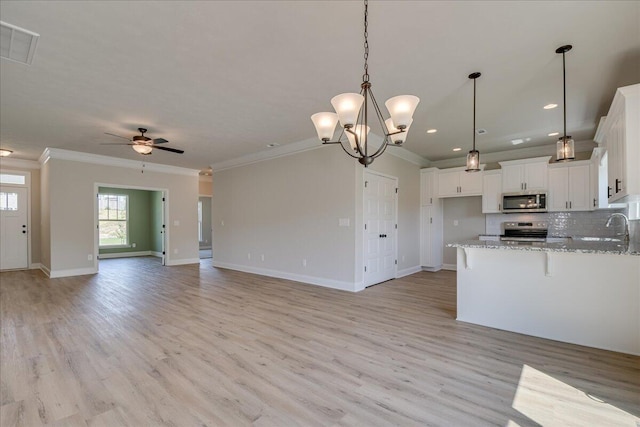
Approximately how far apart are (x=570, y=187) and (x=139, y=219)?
1217 cm

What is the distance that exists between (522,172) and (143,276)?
27.2ft

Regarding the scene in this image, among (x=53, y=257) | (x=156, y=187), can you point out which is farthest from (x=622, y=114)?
(x=53, y=257)

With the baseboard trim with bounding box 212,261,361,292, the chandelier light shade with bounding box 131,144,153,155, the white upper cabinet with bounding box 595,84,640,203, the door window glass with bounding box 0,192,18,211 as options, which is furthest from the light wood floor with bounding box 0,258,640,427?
the door window glass with bounding box 0,192,18,211

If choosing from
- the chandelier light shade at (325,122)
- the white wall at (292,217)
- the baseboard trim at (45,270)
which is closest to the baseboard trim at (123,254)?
the baseboard trim at (45,270)

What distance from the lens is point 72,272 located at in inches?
261

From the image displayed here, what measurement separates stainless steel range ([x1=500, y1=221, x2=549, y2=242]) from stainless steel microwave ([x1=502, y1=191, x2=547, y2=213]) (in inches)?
18.6

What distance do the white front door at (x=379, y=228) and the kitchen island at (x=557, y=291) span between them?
1911 millimetres

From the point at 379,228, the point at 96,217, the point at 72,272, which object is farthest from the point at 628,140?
the point at 72,272

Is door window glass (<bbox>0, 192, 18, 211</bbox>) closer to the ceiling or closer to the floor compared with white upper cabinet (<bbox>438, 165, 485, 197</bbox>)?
closer to the floor

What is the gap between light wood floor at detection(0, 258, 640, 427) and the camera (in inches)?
73.8

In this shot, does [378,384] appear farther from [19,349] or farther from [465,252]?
[19,349]

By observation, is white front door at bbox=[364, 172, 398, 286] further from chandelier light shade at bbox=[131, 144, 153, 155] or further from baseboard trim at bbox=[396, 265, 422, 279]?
chandelier light shade at bbox=[131, 144, 153, 155]

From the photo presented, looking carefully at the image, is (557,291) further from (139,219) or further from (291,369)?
(139,219)

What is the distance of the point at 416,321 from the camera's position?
11.8 ft
